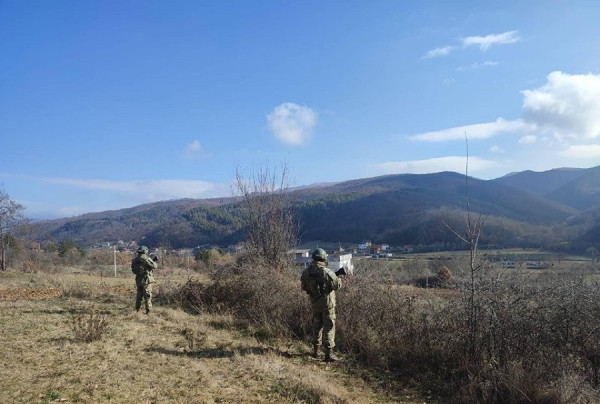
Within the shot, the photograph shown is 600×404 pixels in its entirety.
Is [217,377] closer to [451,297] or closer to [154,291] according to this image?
[451,297]

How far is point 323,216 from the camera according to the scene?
102 metres

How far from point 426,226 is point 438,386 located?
73.9 m

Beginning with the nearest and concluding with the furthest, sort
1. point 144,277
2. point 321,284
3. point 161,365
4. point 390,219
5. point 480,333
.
A: point 161,365 → point 480,333 → point 321,284 → point 144,277 → point 390,219

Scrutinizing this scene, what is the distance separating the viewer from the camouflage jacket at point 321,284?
7105 mm

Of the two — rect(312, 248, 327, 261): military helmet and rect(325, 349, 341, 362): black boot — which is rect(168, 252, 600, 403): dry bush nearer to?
rect(325, 349, 341, 362): black boot

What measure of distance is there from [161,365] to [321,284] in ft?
9.68

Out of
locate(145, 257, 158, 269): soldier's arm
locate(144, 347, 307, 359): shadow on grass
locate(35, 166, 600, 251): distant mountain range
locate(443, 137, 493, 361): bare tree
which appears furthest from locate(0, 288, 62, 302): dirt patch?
locate(35, 166, 600, 251): distant mountain range

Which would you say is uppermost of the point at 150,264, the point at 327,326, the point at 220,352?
the point at 150,264

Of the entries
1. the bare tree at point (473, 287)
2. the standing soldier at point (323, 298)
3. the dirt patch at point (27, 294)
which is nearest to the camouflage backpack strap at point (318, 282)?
the standing soldier at point (323, 298)

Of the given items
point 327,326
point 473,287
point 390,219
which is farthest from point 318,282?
Result: point 390,219

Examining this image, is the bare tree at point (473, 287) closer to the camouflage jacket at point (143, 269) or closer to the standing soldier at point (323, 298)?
the standing soldier at point (323, 298)

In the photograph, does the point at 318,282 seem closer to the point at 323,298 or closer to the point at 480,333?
the point at 323,298

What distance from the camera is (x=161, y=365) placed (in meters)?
6.36

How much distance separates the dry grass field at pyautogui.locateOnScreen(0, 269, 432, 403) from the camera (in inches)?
207
